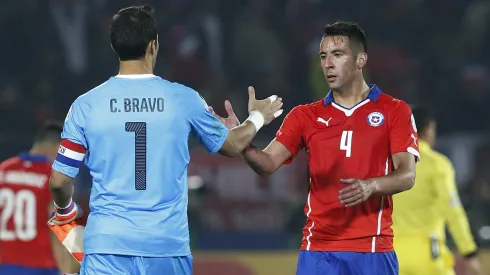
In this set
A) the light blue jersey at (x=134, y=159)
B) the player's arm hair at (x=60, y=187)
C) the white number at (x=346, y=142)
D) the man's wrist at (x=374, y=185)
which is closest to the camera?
the light blue jersey at (x=134, y=159)

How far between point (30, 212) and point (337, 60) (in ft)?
11.6

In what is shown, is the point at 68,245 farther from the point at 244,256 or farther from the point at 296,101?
the point at 296,101

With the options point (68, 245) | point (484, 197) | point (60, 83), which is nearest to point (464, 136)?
point (484, 197)

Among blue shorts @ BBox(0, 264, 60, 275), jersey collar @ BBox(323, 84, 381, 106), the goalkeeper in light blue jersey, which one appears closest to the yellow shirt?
jersey collar @ BBox(323, 84, 381, 106)

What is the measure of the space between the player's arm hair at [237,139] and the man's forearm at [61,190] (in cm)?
73

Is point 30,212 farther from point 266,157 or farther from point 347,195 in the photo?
point 347,195

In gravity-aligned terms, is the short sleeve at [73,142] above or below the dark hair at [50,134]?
below

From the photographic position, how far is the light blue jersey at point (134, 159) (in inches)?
189

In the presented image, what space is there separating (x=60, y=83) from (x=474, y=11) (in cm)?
588

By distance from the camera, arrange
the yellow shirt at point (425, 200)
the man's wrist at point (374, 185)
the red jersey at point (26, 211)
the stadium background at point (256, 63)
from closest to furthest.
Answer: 1. the man's wrist at point (374, 185)
2. the yellow shirt at point (425, 200)
3. the red jersey at point (26, 211)
4. the stadium background at point (256, 63)

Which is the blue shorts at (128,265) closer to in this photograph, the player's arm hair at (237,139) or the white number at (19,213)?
the player's arm hair at (237,139)

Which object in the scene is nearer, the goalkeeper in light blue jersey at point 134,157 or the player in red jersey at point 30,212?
the goalkeeper in light blue jersey at point 134,157

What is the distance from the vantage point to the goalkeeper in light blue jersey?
4.80m

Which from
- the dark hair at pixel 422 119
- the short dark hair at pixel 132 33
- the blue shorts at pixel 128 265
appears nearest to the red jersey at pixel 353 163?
the blue shorts at pixel 128 265
